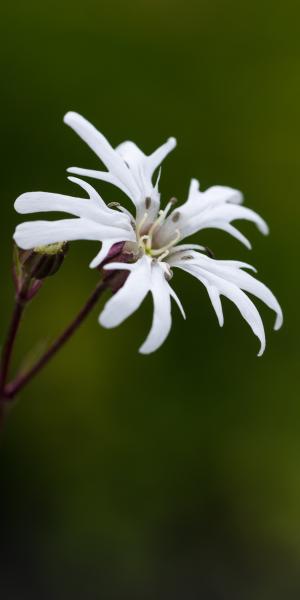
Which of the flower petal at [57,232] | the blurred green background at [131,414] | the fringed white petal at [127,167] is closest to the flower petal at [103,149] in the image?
the fringed white petal at [127,167]

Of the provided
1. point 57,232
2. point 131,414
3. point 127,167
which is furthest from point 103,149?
point 131,414

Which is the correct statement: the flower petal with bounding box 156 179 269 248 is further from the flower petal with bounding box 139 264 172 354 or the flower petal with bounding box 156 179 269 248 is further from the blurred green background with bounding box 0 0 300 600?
the blurred green background with bounding box 0 0 300 600

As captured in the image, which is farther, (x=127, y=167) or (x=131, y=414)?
(x=131, y=414)

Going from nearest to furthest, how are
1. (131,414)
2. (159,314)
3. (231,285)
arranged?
(159,314), (231,285), (131,414)

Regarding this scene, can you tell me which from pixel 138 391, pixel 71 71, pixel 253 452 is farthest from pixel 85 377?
pixel 71 71

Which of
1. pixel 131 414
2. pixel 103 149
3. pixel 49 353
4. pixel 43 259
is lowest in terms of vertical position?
pixel 131 414

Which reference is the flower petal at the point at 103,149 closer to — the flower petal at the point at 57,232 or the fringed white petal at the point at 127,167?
the fringed white petal at the point at 127,167

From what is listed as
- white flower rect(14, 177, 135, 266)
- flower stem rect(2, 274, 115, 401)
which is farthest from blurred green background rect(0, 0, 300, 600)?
white flower rect(14, 177, 135, 266)

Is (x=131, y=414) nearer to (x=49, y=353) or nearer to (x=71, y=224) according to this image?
(x=49, y=353)
